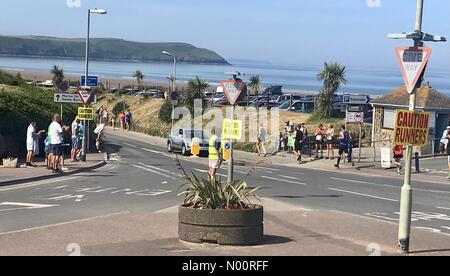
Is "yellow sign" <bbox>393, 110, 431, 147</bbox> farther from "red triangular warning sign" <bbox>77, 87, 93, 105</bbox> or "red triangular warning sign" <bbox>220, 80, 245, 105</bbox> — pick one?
"red triangular warning sign" <bbox>77, 87, 93, 105</bbox>

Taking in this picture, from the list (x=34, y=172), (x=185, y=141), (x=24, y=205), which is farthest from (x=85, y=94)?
(x=24, y=205)

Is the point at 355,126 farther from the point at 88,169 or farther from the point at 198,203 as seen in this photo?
the point at 198,203

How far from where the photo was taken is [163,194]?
19.9 m

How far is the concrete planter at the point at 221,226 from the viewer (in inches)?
428

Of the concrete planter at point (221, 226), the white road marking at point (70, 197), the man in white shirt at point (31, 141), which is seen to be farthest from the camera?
the man in white shirt at point (31, 141)

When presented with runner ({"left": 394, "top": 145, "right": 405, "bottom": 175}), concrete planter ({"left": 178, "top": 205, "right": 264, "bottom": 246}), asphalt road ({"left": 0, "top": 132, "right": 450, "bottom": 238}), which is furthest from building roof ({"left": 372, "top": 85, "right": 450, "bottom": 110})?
concrete planter ({"left": 178, "top": 205, "right": 264, "bottom": 246})

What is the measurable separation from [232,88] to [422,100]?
21632 mm

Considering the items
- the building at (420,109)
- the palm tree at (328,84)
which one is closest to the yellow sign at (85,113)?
the building at (420,109)

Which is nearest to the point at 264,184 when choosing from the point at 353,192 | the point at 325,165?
the point at 353,192

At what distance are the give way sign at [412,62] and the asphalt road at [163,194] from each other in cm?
429

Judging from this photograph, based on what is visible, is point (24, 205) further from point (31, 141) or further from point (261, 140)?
point (261, 140)

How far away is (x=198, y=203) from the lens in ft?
37.2

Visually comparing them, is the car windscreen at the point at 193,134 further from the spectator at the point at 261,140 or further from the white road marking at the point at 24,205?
the white road marking at the point at 24,205

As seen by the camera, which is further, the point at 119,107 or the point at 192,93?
the point at 119,107
